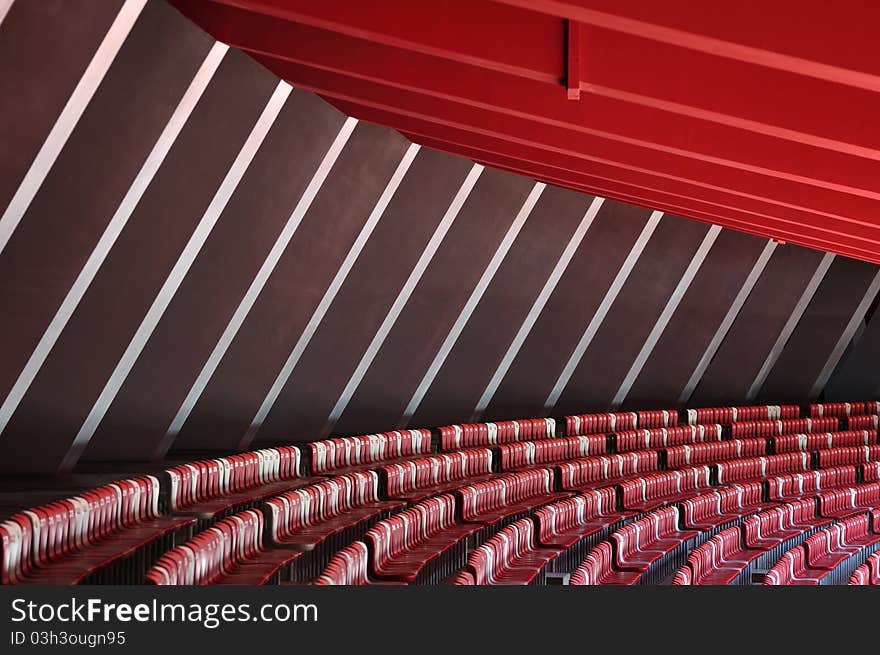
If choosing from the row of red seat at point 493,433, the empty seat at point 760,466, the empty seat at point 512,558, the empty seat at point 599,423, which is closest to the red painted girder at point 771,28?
the empty seat at point 512,558

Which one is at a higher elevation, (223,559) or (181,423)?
(181,423)

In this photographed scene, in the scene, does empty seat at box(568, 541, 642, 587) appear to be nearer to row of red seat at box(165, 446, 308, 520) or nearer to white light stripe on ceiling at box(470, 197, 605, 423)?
row of red seat at box(165, 446, 308, 520)

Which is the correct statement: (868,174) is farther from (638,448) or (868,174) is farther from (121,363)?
(638,448)

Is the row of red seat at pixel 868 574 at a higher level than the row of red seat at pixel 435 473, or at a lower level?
lower

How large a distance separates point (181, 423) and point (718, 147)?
6321 millimetres

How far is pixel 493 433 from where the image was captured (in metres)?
13.7

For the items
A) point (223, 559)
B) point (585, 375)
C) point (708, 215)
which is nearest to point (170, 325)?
point (223, 559)

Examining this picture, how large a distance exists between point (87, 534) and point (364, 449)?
495 cm

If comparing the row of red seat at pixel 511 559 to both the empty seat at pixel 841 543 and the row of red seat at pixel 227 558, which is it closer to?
the row of red seat at pixel 227 558

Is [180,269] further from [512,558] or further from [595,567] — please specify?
[595,567]

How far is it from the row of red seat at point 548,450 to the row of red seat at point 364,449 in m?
0.95

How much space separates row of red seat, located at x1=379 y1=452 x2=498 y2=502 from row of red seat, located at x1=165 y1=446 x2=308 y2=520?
926 mm

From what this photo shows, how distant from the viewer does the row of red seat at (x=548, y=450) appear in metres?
12.9

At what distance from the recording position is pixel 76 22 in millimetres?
6906
